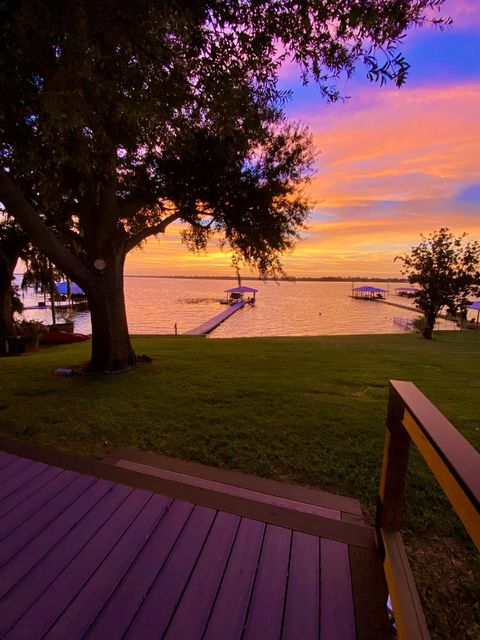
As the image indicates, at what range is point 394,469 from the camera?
7.70 feet

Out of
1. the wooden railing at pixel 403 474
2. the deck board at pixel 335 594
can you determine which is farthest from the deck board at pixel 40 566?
the wooden railing at pixel 403 474

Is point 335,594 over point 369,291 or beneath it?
beneath

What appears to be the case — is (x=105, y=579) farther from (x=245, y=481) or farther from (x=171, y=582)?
(x=245, y=481)

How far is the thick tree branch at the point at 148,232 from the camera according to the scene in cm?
855

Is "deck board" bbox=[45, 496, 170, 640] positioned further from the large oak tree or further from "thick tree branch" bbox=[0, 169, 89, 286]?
"thick tree branch" bbox=[0, 169, 89, 286]

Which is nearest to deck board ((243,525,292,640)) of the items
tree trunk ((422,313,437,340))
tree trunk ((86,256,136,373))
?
tree trunk ((86,256,136,373))

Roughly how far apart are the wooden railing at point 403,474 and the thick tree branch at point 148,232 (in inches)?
298

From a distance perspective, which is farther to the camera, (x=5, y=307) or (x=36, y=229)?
(x=5, y=307)

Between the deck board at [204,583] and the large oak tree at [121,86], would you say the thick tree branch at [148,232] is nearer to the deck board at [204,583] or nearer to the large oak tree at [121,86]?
the large oak tree at [121,86]

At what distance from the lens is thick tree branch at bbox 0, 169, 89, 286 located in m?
5.55

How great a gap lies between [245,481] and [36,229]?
5730 mm

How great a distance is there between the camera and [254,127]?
6.51m

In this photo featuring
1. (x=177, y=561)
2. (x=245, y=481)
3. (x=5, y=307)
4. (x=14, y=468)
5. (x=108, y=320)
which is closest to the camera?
(x=177, y=561)

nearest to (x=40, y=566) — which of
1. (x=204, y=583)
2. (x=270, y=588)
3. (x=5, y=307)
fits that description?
(x=204, y=583)
